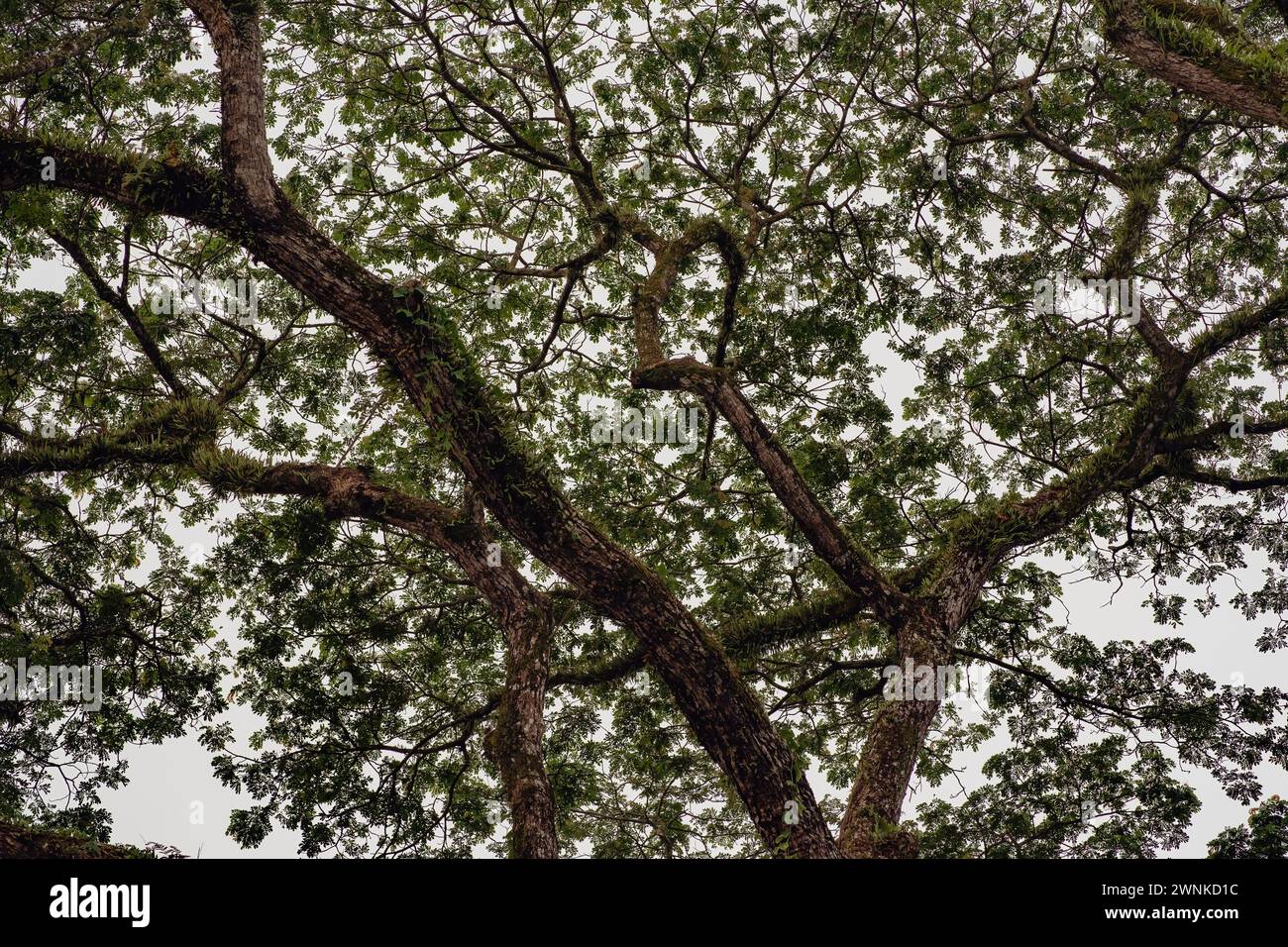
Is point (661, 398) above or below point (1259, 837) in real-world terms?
above

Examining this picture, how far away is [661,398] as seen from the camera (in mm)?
9133

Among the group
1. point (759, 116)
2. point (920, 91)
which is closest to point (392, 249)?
point (759, 116)

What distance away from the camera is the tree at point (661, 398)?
7.54 meters

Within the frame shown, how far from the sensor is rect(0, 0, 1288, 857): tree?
7539 mm

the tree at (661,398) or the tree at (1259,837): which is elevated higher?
the tree at (661,398)

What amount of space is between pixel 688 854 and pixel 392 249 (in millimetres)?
7156

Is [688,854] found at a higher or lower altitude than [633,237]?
lower

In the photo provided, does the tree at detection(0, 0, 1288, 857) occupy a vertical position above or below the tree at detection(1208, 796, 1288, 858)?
above

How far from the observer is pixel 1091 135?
27.6 feet
